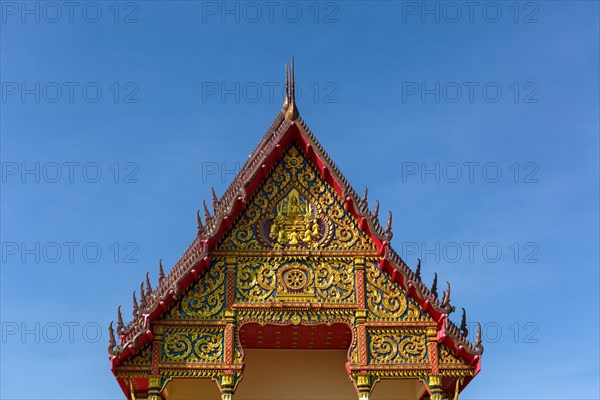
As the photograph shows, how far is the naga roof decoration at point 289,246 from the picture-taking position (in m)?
14.6

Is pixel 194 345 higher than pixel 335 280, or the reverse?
pixel 335 280

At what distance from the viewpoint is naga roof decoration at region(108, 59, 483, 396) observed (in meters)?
14.6

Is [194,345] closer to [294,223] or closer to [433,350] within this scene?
[294,223]

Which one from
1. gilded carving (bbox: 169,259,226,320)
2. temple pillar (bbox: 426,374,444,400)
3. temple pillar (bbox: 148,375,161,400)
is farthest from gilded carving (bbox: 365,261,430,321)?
temple pillar (bbox: 148,375,161,400)

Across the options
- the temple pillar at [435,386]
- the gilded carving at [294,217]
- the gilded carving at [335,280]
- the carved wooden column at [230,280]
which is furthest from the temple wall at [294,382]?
the gilded carving at [294,217]

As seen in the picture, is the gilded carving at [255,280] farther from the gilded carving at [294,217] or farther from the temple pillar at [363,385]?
the temple pillar at [363,385]

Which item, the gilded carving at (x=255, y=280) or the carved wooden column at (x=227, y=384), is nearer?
the carved wooden column at (x=227, y=384)

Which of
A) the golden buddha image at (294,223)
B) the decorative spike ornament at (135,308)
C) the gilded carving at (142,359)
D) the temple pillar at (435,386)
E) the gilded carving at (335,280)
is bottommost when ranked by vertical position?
the temple pillar at (435,386)

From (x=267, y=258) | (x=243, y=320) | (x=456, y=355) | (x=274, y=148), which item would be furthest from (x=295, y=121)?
(x=456, y=355)

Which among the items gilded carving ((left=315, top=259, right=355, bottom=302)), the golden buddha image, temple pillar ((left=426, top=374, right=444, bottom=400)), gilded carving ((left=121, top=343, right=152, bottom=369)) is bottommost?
temple pillar ((left=426, top=374, right=444, bottom=400))

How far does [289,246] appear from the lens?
15406 millimetres

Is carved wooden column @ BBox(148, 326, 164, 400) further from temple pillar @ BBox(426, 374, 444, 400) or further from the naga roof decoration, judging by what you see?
temple pillar @ BBox(426, 374, 444, 400)

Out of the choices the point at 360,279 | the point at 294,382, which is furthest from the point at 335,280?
the point at 294,382

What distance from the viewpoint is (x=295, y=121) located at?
52.8 ft
